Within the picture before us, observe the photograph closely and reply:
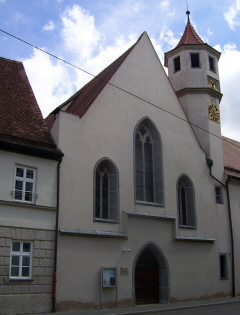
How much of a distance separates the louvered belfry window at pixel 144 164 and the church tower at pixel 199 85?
370 centimetres

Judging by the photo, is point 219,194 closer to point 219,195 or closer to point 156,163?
point 219,195

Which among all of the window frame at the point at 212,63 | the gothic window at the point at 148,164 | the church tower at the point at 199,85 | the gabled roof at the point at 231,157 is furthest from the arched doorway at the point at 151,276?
the window frame at the point at 212,63

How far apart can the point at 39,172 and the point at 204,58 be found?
554 inches

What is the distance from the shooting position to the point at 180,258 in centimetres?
1962

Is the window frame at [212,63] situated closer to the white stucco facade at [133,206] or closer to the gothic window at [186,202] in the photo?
the white stucco facade at [133,206]

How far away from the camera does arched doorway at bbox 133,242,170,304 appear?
1820 cm

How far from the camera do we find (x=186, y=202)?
21.4m

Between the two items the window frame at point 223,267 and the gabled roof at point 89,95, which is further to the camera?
the window frame at point 223,267

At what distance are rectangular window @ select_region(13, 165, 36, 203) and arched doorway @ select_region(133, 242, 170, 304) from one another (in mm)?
5686

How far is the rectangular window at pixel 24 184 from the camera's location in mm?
15055

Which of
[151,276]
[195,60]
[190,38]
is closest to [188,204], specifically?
[151,276]

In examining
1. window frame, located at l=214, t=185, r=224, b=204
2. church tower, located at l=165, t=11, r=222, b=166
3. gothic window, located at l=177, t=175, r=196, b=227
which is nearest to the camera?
gothic window, located at l=177, t=175, r=196, b=227

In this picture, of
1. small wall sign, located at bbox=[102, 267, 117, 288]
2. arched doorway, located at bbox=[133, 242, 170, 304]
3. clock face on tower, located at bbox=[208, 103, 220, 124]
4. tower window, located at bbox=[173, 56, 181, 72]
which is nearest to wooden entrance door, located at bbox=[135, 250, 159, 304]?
arched doorway, located at bbox=[133, 242, 170, 304]

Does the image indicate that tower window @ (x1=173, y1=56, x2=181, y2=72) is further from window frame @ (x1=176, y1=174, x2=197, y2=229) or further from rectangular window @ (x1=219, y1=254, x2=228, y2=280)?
rectangular window @ (x1=219, y1=254, x2=228, y2=280)
